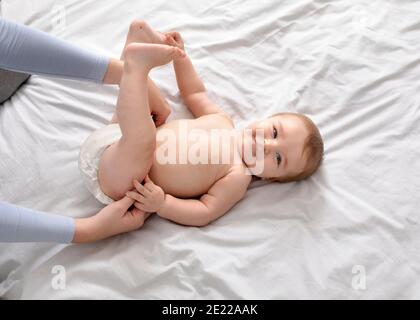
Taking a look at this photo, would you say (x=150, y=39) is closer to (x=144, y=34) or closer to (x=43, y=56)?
(x=144, y=34)

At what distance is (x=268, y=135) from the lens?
3.71 feet

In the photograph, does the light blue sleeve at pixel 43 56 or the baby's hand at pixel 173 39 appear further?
the baby's hand at pixel 173 39

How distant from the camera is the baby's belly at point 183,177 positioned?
108 cm

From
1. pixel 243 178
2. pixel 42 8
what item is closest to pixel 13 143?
pixel 42 8

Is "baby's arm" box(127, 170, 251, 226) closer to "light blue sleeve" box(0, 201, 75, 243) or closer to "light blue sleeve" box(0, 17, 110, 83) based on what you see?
"light blue sleeve" box(0, 201, 75, 243)

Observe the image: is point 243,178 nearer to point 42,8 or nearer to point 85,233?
point 85,233

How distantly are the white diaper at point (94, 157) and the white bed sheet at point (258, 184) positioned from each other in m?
0.06

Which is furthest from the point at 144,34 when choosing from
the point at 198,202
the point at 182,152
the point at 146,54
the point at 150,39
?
the point at 198,202

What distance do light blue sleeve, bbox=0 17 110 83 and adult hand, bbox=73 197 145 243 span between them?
0.33 meters

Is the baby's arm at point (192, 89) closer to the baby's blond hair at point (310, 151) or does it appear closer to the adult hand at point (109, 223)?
the baby's blond hair at point (310, 151)

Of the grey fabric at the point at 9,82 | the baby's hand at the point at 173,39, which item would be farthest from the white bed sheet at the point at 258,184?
the baby's hand at the point at 173,39

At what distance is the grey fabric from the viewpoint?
1.20 m
